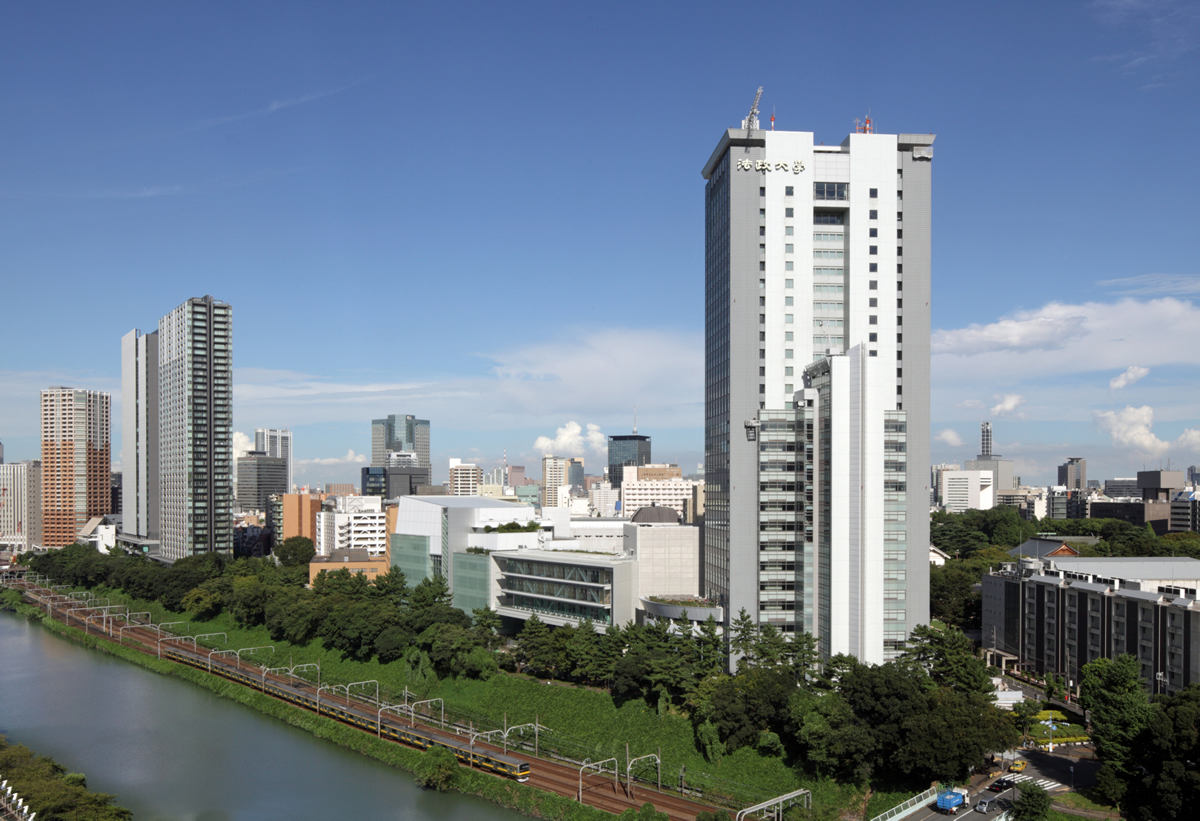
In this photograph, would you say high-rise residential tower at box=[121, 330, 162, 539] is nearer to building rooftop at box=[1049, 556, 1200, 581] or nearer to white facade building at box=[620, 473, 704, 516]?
white facade building at box=[620, 473, 704, 516]

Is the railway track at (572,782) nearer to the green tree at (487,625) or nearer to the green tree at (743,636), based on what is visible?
the green tree at (487,625)

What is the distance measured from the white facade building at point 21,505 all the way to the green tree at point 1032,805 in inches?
6054

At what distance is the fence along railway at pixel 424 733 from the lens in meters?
38.4

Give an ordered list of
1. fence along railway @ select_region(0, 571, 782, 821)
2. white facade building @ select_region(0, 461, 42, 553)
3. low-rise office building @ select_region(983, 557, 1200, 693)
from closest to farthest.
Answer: fence along railway @ select_region(0, 571, 782, 821), low-rise office building @ select_region(983, 557, 1200, 693), white facade building @ select_region(0, 461, 42, 553)

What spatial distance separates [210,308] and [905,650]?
82578 mm

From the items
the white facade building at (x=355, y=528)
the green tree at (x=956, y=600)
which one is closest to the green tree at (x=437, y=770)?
the green tree at (x=956, y=600)

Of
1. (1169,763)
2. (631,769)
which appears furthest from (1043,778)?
(631,769)

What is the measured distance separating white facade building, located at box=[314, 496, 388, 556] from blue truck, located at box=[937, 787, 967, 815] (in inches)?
3324

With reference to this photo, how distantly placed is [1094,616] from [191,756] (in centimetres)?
4765

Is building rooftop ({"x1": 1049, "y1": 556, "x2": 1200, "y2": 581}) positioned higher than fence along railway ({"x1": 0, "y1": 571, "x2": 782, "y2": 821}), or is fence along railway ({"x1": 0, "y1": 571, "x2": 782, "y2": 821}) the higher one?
building rooftop ({"x1": 1049, "y1": 556, "x2": 1200, "y2": 581})

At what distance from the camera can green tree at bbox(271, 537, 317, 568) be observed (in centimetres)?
10044

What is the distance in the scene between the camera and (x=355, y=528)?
Result: 110 m

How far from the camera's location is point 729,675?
4678 centimetres

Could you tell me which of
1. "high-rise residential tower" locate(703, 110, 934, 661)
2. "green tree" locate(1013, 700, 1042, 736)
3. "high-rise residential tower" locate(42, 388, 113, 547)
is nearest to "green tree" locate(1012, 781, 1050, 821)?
"green tree" locate(1013, 700, 1042, 736)
